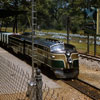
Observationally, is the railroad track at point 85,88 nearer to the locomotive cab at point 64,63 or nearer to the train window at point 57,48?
the locomotive cab at point 64,63

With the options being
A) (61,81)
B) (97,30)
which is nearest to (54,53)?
(61,81)

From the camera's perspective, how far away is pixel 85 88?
35.0 feet

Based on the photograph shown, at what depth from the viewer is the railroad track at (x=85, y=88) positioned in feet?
31.1

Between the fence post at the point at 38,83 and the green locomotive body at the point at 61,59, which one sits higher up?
the fence post at the point at 38,83

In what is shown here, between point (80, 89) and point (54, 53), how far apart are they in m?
2.50

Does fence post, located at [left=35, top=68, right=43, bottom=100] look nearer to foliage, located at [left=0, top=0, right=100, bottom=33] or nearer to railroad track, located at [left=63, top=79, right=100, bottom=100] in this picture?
railroad track, located at [left=63, top=79, right=100, bottom=100]

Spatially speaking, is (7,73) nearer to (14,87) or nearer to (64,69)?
(14,87)

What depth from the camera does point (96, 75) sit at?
45.0ft

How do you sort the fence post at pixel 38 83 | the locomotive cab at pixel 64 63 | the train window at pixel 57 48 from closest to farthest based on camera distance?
the fence post at pixel 38 83
the locomotive cab at pixel 64 63
the train window at pixel 57 48

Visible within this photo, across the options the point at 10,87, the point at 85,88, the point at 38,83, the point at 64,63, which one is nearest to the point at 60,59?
the point at 64,63

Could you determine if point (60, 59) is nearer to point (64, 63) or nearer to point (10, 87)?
point (64, 63)

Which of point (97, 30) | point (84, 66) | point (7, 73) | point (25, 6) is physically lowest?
point (84, 66)

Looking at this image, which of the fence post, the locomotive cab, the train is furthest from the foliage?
the fence post

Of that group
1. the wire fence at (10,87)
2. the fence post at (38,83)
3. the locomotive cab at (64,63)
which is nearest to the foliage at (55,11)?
the locomotive cab at (64,63)
